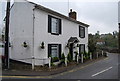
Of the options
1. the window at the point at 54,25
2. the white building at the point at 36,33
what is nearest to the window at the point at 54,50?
the white building at the point at 36,33

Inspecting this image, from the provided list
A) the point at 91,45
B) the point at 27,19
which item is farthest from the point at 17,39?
the point at 91,45

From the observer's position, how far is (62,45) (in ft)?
58.3

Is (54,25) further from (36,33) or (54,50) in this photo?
(36,33)

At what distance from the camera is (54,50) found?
647 inches

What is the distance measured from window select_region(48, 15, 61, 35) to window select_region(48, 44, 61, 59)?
147 cm

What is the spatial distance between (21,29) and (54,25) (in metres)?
3.69

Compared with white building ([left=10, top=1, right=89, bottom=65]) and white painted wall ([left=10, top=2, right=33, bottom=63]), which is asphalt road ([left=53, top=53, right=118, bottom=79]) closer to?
white building ([left=10, top=1, right=89, bottom=65])

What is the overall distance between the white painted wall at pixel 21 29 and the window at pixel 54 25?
7.49 ft

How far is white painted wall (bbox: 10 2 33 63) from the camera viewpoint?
14.2 metres

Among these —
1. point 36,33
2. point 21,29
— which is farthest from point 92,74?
point 21,29

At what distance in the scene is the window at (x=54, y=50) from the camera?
1552 centimetres

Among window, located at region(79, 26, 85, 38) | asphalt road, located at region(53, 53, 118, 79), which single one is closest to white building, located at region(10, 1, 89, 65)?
asphalt road, located at region(53, 53, 118, 79)

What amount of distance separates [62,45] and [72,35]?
10.1ft

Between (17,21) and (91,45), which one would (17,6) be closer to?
(17,21)
